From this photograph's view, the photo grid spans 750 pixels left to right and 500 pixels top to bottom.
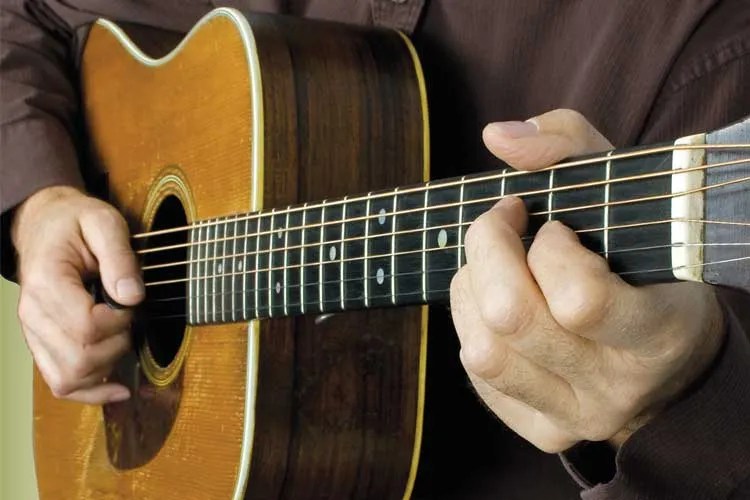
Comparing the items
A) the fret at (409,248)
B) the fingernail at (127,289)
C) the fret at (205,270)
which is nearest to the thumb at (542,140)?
the fret at (409,248)

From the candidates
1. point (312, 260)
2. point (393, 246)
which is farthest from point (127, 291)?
point (393, 246)

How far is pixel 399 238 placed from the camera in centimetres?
69

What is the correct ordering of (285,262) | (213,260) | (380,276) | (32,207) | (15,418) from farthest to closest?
(15,418)
(32,207)
(213,260)
(285,262)
(380,276)

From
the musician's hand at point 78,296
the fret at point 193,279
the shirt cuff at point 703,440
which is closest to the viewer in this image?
the shirt cuff at point 703,440

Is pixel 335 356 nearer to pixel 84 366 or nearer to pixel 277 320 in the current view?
pixel 277 320

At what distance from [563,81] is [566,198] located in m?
0.26

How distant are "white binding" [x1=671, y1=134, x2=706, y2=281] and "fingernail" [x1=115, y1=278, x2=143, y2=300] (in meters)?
0.68

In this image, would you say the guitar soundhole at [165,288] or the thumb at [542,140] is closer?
the thumb at [542,140]

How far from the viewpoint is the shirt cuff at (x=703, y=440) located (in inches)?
24.1

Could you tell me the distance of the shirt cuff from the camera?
2.01 ft

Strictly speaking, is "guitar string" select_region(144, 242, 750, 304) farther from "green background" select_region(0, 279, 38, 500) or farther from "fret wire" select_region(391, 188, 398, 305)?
"green background" select_region(0, 279, 38, 500)

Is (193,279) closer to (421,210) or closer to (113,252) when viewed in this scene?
(113,252)

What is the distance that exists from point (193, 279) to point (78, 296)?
0.63 feet

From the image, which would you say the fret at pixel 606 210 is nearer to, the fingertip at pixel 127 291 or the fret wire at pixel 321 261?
the fret wire at pixel 321 261
